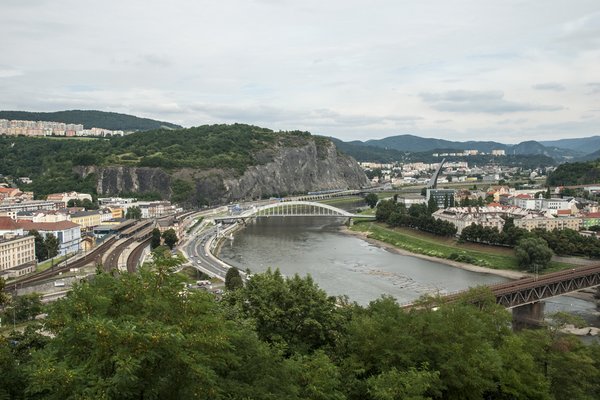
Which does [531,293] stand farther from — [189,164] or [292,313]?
[189,164]

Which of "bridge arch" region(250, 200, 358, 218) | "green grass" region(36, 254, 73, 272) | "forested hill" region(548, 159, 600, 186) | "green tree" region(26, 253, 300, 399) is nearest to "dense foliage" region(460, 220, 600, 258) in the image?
"bridge arch" region(250, 200, 358, 218)

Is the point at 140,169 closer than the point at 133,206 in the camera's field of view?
No

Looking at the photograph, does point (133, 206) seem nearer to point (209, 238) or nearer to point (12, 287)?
point (209, 238)

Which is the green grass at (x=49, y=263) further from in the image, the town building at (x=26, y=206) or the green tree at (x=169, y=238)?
the town building at (x=26, y=206)

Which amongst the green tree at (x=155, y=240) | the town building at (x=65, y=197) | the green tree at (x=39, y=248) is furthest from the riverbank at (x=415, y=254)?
the town building at (x=65, y=197)

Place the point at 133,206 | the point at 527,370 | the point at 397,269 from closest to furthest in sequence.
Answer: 1. the point at 527,370
2. the point at 397,269
3. the point at 133,206

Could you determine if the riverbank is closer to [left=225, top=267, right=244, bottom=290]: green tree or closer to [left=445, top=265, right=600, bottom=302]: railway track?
[left=445, top=265, right=600, bottom=302]: railway track

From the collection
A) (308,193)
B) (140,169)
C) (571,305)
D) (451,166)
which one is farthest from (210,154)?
(451,166)
